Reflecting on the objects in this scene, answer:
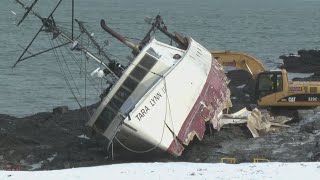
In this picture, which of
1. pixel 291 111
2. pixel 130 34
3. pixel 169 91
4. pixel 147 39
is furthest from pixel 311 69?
pixel 130 34

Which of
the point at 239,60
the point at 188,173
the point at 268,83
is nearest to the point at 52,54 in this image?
the point at 239,60

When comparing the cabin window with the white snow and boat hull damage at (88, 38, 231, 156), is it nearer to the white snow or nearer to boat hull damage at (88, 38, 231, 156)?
boat hull damage at (88, 38, 231, 156)

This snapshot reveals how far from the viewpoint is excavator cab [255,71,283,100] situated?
73.8ft

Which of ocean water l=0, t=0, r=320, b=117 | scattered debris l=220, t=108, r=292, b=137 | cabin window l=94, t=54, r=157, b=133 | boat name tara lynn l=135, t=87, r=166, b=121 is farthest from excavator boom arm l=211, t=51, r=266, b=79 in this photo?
boat name tara lynn l=135, t=87, r=166, b=121

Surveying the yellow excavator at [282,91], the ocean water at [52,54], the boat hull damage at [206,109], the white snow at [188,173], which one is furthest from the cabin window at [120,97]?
the yellow excavator at [282,91]

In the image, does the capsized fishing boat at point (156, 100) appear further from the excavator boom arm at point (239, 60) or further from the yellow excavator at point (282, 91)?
the excavator boom arm at point (239, 60)

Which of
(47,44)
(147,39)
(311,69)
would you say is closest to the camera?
(147,39)

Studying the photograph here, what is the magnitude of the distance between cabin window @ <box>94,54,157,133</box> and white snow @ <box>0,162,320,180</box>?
4.99 metres

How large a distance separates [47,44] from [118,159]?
45227 millimetres

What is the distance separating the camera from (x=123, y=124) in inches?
644

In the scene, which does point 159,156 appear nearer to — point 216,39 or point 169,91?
point 169,91

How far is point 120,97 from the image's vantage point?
17438 millimetres

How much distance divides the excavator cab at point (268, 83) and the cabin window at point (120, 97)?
6355 millimetres

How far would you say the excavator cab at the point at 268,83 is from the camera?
73.8 ft
